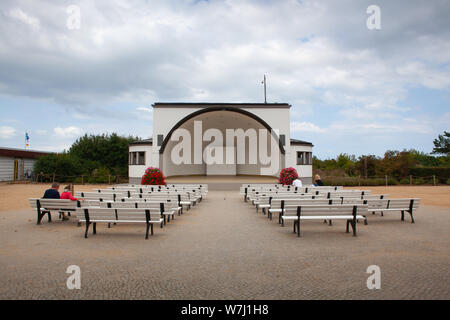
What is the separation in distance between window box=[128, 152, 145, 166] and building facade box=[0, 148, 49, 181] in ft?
36.2

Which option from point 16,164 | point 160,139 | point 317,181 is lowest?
point 317,181

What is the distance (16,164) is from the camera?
27.0 m

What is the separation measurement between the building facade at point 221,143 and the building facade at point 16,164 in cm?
1187

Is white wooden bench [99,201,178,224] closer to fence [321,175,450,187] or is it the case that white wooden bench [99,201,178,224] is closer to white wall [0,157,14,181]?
fence [321,175,450,187]

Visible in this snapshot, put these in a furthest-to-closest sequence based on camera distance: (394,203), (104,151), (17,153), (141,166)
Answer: (104,151) < (17,153) < (141,166) < (394,203)

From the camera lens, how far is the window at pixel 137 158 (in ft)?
77.8

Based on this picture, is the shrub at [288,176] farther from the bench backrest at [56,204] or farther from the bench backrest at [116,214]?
the bench backrest at [56,204]

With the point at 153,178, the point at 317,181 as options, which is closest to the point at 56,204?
the point at 317,181

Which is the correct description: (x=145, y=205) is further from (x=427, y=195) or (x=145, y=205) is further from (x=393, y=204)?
(x=427, y=195)

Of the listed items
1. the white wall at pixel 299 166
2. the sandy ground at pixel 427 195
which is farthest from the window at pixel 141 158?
the sandy ground at pixel 427 195

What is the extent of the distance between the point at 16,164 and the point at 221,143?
19.6 meters

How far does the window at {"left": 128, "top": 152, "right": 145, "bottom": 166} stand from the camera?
2370cm
